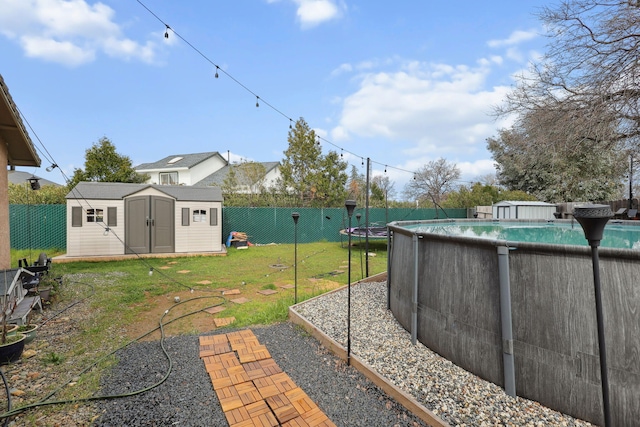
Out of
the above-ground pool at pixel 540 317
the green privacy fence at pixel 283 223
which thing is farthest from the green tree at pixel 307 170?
the above-ground pool at pixel 540 317

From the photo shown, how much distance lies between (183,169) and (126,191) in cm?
1525

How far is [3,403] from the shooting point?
238cm

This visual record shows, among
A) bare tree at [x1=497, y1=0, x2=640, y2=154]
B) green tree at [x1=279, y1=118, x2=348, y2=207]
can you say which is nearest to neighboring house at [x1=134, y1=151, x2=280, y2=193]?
green tree at [x1=279, y1=118, x2=348, y2=207]

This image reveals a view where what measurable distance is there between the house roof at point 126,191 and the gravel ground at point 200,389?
24.0ft

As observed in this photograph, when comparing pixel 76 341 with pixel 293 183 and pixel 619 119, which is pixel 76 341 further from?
pixel 293 183

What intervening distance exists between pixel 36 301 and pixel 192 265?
3.98m

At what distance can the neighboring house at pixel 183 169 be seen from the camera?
24.0m

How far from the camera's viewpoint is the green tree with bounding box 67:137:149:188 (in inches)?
513

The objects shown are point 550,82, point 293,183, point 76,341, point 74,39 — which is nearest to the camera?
point 76,341

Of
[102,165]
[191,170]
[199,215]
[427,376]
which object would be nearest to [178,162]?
Result: [191,170]

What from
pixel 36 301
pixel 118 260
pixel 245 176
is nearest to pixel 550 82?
pixel 36 301

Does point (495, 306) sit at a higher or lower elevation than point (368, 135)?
lower

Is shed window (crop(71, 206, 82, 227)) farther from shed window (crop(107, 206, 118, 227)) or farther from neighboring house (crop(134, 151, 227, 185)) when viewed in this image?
neighboring house (crop(134, 151, 227, 185))

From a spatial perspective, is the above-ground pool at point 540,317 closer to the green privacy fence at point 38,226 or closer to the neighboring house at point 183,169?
the green privacy fence at point 38,226
